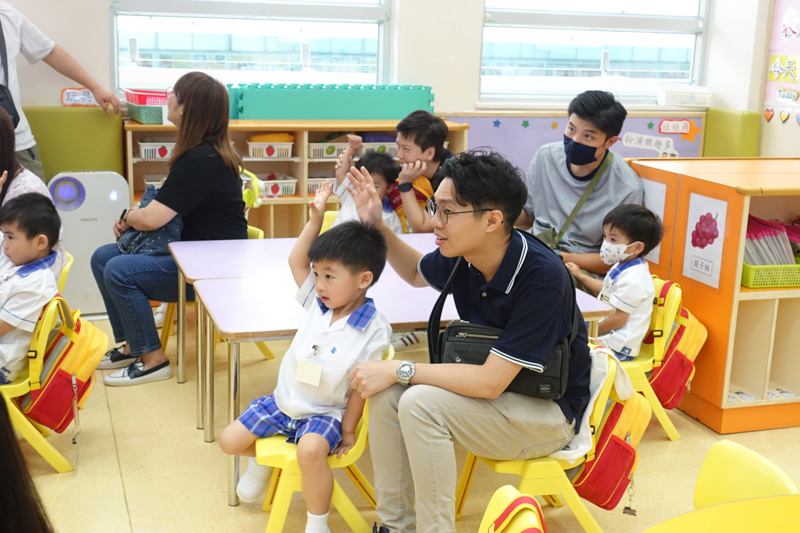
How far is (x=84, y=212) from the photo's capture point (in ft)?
14.0

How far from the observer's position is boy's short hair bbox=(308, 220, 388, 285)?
7.45 feet

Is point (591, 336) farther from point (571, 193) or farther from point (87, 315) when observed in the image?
point (87, 315)

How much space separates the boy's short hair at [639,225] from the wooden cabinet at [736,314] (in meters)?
0.25

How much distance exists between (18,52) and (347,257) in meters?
2.78

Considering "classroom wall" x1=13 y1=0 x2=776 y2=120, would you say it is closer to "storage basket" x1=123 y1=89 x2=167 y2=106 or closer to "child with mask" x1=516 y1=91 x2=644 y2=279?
"storage basket" x1=123 y1=89 x2=167 y2=106

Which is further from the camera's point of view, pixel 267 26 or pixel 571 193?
pixel 267 26

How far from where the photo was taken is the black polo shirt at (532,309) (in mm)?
2018

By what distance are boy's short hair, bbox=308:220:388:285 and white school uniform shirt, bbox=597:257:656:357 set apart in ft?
3.57

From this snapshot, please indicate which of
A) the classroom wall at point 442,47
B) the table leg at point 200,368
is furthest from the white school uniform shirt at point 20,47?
the table leg at point 200,368

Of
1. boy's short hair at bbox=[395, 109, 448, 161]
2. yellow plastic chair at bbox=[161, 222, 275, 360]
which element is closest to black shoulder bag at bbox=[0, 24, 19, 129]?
yellow plastic chair at bbox=[161, 222, 275, 360]

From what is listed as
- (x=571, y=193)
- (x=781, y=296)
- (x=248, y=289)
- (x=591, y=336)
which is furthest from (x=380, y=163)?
(x=781, y=296)

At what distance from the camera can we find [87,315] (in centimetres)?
443

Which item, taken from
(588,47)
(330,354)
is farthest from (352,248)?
(588,47)

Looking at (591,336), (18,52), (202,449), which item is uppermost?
(18,52)
